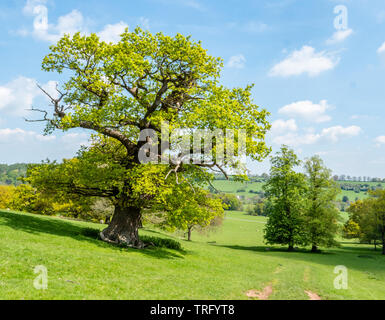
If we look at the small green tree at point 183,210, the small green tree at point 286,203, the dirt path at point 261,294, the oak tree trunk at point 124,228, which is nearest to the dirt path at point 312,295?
the dirt path at point 261,294

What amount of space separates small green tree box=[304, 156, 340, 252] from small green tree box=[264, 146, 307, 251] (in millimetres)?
1727

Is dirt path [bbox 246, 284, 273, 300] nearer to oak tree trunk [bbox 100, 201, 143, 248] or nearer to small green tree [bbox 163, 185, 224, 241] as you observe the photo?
small green tree [bbox 163, 185, 224, 241]

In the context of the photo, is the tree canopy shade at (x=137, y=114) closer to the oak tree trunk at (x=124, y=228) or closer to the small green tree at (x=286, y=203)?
the oak tree trunk at (x=124, y=228)

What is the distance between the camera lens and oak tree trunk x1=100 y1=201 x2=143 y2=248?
88.6ft

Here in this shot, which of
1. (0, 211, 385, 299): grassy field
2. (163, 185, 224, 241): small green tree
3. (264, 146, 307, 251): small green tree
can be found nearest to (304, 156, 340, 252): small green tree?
(264, 146, 307, 251): small green tree

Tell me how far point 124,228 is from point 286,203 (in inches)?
1580

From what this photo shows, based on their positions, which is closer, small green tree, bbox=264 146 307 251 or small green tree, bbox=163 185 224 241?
small green tree, bbox=163 185 224 241

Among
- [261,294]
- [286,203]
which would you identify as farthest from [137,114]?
[286,203]

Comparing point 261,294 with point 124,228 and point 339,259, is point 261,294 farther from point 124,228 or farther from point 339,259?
point 339,259

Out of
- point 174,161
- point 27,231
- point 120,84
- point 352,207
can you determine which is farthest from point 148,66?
point 352,207

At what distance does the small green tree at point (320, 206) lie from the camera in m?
55.7

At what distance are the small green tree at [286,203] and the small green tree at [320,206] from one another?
1.73 metres

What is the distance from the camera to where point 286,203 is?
58.1 metres
